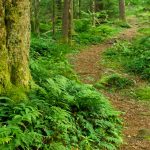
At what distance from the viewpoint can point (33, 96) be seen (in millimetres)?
7043

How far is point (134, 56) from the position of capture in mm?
17219

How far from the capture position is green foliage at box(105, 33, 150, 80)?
47.4ft

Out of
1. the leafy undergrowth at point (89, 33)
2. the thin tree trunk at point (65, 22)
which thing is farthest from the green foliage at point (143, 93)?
the leafy undergrowth at point (89, 33)

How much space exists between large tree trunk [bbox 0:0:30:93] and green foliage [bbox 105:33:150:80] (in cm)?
743

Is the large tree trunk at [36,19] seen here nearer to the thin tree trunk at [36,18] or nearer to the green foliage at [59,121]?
the thin tree trunk at [36,18]

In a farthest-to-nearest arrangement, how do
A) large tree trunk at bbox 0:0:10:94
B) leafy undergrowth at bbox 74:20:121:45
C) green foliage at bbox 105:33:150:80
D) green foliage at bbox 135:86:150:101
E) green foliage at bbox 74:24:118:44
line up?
leafy undergrowth at bbox 74:20:121:45 < green foliage at bbox 74:24:118:44 < green foliage at bbox 105:33:150:80 < green foliage at bbox 135:86:150:101 < large tree trunk at bbox 0:0:10:94

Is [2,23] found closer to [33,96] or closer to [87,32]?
[33,96]

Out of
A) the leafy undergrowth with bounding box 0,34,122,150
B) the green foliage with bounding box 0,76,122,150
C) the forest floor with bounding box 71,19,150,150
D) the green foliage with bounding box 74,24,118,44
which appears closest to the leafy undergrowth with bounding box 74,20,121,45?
the green foliage with bounding box 74,24,118,44

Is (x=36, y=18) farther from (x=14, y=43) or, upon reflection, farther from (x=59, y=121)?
(x=59, y=121)

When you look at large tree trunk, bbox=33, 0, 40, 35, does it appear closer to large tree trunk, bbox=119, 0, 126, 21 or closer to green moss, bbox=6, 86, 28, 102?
large tree trunk, bbox=119, 0, 126, 21

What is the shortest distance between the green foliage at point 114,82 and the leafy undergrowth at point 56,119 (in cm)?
339

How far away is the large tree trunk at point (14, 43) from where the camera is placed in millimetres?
6727

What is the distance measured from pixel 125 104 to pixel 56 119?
4.51m

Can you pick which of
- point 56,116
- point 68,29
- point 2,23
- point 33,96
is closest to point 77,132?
point 56,116
